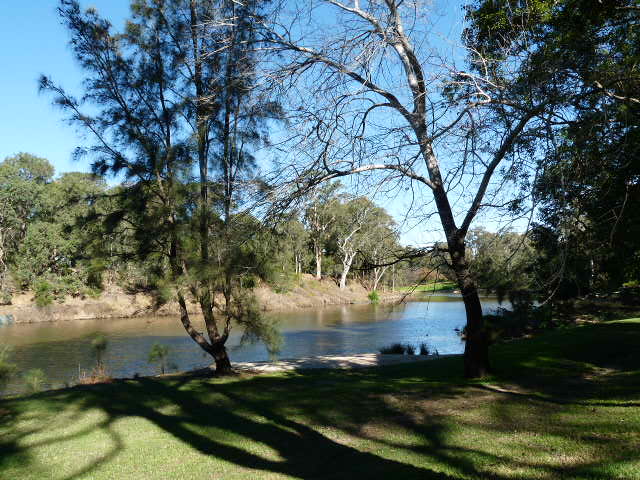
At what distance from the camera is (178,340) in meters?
22.7

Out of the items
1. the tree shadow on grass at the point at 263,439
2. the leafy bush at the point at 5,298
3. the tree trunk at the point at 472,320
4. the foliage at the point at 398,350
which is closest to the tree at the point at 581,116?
the tree trunk at the point at 472,320

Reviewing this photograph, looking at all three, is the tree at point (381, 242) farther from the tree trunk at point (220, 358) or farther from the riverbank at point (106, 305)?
the riverbank at point (106, 305)

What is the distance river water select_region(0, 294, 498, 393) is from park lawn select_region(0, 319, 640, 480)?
3.93m

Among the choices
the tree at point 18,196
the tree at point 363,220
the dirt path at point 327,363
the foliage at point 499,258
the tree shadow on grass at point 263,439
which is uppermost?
the tree at point 18,196

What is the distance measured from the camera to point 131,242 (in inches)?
505

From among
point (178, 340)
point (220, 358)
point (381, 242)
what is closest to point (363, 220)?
point (381, 242)

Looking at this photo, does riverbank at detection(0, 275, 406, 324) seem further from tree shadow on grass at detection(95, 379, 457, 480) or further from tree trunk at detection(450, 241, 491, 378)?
tree shadow on grass at detection(95, 379, 457, 480)

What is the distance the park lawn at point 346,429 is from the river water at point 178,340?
393cm

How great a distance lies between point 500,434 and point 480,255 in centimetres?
280

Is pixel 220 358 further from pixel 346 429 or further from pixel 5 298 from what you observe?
pixel 5 298

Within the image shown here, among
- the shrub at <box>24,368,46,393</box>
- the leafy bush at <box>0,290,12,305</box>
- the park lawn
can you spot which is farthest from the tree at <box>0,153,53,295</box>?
the park lawn

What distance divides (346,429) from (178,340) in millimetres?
17743

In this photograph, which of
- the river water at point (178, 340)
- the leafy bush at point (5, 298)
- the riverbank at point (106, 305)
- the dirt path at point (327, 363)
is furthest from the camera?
the leafy bush at point (5, 298)

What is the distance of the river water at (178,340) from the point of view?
17.0 metres
